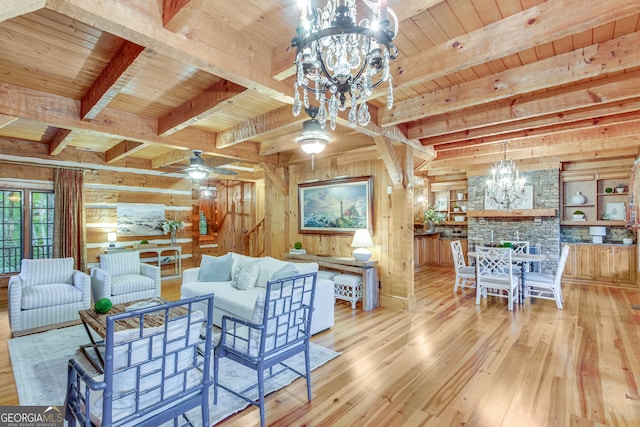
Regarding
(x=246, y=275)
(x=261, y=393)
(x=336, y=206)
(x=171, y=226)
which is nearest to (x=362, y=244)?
(x=336, y=206)

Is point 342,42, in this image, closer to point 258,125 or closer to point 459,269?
point 258,125

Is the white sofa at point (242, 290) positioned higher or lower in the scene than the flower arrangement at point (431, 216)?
lower

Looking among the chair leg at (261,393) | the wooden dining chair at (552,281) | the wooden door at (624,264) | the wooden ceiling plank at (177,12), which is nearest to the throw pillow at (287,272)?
the chair leg at (261,393)

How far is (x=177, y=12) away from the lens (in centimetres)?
165

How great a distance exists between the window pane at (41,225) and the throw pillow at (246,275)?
423 centimetres

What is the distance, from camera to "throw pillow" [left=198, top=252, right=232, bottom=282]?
4340 mm

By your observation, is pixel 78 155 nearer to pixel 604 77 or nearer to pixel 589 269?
pixel 604 77

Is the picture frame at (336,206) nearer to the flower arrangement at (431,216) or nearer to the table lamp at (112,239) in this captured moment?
the table lamp at (112,239)

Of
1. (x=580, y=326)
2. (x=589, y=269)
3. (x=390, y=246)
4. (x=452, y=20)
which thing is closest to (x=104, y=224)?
(x=390, y=246)

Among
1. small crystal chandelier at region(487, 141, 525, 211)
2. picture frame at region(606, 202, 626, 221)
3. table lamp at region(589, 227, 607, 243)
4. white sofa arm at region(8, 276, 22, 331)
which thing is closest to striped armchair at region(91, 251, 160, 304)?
white sofa arm at region(8, 276, 22, 331)

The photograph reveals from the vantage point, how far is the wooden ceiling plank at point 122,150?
16.2 ft

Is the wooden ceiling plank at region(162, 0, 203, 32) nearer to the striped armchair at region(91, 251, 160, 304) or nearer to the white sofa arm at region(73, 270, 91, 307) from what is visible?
the white sofa arm at region(73, 270, 91, 307)

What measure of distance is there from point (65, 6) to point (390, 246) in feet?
14.4

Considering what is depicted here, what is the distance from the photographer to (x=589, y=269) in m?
6.54
